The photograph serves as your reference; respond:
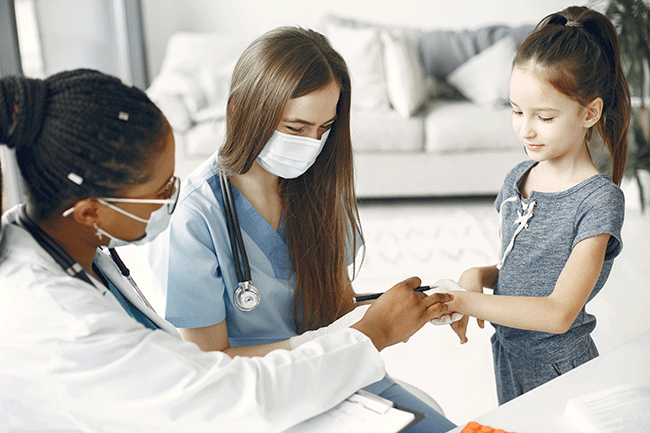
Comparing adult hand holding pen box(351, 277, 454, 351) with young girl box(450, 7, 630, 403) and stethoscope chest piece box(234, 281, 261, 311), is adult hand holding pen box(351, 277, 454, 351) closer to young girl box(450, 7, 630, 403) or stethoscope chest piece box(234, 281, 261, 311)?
young girl box(450, 7, 630, 403)

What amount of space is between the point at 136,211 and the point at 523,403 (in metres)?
0.59

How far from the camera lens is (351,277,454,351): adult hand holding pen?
0.88 m

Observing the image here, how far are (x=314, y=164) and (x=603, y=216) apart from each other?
1.94 ft

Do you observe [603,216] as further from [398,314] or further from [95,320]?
[95,320]

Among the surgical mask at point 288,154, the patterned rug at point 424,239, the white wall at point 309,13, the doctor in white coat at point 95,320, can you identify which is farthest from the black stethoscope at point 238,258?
the white wall at point 309,13

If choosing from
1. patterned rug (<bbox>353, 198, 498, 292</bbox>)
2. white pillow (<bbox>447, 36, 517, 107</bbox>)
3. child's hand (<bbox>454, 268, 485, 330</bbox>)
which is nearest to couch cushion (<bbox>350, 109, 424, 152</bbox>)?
patterned rug (<bbox>353, 198, 498, 292</bbox>)

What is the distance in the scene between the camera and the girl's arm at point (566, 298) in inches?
38.3

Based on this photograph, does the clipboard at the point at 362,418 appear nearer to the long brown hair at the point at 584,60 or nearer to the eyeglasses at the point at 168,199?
the eyeglasses at the point at 168,199

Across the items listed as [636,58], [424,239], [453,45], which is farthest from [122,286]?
[453,45]

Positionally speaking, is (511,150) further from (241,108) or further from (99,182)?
(99,182)

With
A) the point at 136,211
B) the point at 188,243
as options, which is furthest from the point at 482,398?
the point at 136,211

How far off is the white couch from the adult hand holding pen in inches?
92.1

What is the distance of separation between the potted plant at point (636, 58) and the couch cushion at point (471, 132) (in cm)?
62

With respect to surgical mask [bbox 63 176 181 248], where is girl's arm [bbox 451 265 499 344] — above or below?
below
